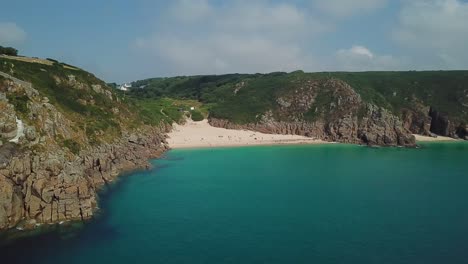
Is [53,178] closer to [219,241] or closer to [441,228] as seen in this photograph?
[219,241]

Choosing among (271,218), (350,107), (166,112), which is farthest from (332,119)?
(271,218)

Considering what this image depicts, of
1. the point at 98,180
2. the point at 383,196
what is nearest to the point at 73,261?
the point at 98,180

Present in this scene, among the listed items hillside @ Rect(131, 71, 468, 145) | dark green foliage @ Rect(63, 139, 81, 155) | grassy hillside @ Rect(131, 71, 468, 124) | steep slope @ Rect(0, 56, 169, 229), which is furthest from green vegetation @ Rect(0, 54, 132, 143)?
grassy hillside @ Rect(131, 71, 468, 124)

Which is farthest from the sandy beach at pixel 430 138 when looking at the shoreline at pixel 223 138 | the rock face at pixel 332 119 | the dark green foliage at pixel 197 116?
the dark green foliage at pixel 197 116

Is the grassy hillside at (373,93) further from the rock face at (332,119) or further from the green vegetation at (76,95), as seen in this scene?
the green vegetation at (76,95)

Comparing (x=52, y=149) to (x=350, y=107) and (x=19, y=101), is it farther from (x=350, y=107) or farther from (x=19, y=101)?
(x=350, y=107)
